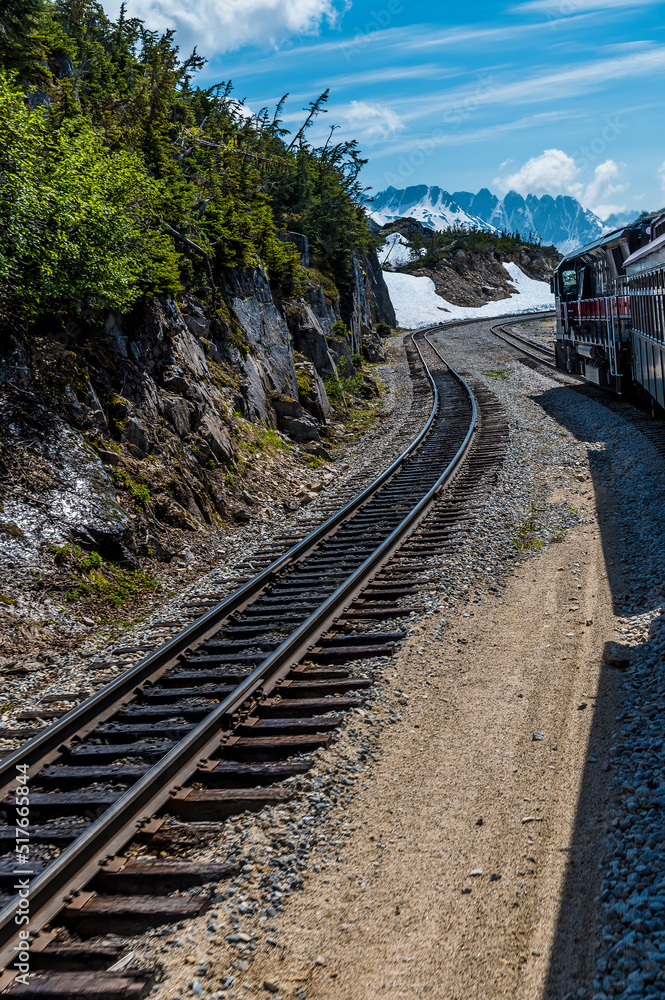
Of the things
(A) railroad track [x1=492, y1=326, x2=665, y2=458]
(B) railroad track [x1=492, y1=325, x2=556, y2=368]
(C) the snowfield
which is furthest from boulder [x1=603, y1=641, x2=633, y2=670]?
(C) the snowfield

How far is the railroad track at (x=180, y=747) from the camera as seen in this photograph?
156 inches

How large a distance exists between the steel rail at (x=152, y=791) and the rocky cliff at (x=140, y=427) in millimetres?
3813

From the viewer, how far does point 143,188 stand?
521 inches

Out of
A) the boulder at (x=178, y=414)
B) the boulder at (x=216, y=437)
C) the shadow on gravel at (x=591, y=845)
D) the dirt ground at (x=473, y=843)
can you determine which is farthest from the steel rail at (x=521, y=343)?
the dirt ground at (x=473, y=843)

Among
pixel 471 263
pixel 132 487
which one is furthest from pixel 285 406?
pixel 471 263

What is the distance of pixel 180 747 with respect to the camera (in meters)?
5.30

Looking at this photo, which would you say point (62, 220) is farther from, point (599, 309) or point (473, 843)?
point (599, 309)

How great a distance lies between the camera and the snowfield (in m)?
70.9

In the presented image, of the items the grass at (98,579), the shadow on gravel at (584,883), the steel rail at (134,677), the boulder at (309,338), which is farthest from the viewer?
the boulder at (309,338)

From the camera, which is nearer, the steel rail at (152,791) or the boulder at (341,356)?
the steel rail at (152,791)

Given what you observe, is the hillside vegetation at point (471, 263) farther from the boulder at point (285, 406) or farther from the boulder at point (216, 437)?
the boulder at point (216, 437)

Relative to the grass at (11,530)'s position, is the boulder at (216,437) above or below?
above

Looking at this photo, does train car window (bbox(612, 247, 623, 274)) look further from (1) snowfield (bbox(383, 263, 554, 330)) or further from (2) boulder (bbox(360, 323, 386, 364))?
(1) snowfield (bbox(383, 263, 554, 330))

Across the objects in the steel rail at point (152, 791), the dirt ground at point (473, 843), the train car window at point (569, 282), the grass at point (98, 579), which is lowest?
the dirt ground at point (473, 843)
